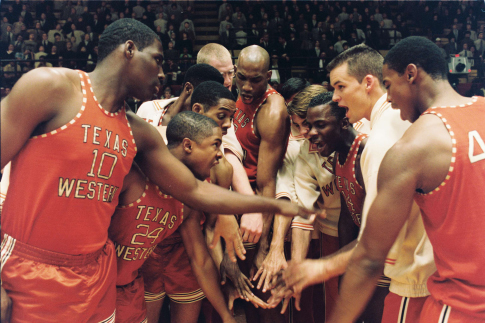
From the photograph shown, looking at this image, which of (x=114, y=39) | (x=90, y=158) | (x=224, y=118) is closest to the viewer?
(x=90, y=158)

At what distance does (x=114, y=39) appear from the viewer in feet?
6.07

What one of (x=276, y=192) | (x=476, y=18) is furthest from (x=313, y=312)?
(x=476, y=18)

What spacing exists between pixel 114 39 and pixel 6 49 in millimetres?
9292

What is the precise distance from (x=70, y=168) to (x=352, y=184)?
1.79 metres

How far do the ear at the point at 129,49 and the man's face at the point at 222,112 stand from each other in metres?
0.99

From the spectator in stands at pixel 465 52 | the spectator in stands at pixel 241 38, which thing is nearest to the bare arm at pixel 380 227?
the spectator in stands at pixel 241 38

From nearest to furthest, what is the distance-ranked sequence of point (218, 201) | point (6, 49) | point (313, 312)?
point (218, 201) < point (313, 312) < point (6, 49)

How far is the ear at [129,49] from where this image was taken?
71.8 inches

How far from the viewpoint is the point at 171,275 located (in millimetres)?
2678

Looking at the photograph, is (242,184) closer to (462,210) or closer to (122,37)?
(122,37)

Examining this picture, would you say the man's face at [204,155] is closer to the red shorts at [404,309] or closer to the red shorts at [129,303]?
the red shorts at [129,303]

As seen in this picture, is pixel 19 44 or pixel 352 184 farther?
pixel 19 44

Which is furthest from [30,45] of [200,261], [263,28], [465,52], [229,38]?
[465,52]

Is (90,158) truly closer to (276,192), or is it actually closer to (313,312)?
(276,192)
